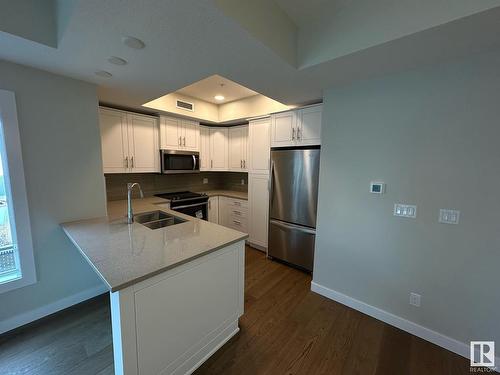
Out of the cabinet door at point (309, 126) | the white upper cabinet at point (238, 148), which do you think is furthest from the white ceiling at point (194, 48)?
the white upper cabinet at point (238, 148)

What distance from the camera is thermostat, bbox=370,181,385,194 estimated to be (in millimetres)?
1890

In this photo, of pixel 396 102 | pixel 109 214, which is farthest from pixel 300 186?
pixel 109 214

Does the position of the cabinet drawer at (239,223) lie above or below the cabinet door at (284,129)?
below

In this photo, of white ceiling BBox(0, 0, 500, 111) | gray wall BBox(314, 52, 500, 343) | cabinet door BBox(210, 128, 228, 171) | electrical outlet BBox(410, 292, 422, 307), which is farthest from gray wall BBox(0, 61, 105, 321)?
electrical outlet BBox(410, 292, 422, 307)

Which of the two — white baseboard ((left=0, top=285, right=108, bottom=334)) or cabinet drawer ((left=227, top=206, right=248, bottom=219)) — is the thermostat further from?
white baseboard ((left=0, top=285, right=108, bottom=334))

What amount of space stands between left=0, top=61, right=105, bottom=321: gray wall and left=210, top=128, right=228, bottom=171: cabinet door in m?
2.04

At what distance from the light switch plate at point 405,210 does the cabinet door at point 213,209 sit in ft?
9.49

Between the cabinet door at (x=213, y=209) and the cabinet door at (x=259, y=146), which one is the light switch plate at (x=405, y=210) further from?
the cabinet door at (x=213, y=209)

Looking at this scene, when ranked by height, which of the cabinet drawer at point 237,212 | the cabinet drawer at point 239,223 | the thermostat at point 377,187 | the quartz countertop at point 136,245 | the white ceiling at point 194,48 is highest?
the white ceiling at point 194,48

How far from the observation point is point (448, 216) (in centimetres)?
162

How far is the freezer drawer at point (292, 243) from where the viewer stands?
106 inches

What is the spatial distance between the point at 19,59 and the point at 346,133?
2.97 metres

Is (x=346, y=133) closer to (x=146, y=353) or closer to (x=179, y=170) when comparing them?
(x=146, y=353)

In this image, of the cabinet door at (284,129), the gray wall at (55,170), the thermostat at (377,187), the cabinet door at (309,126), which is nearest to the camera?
the gray wall at (55,170)
